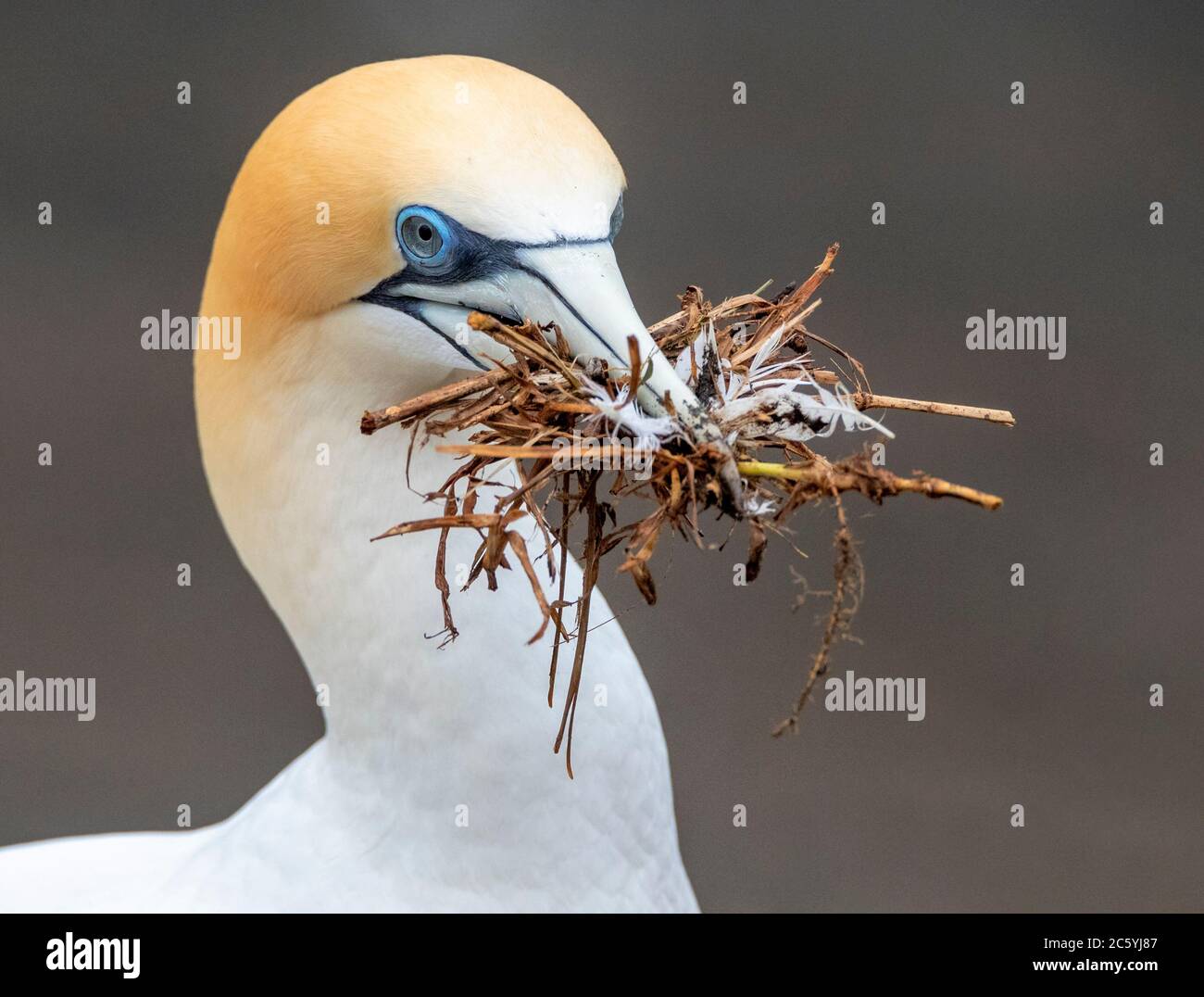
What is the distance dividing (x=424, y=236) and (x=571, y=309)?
214 mm

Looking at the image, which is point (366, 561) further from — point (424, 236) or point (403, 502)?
point (424, 236)

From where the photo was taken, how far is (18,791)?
4.50 metres

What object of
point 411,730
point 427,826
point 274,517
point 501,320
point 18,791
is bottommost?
point 18,791

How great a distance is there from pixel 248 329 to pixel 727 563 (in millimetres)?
2760

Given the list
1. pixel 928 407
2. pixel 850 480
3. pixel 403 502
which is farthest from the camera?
pixel 403 502

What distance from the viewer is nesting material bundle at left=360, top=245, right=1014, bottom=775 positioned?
58.2 inches

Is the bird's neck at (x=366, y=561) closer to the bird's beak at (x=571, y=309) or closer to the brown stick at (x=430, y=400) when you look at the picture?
the bird's beak at (x=571, y=309)

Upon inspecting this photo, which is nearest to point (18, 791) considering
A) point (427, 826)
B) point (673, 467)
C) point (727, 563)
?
point (727, 563)

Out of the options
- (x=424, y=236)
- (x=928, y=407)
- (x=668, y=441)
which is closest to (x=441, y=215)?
(x=424, y=236)

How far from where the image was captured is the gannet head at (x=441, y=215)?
169 cm

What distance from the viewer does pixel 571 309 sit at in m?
1.67

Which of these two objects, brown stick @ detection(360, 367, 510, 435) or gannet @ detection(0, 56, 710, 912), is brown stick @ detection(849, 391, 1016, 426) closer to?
gannet @ detection(0, 56, 710, 912)

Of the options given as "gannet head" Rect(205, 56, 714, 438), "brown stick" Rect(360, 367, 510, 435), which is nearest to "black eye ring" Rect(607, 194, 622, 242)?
"gannet head" Rect(205, 56, 714, 438)

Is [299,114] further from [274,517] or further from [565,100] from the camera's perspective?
[274,517]
